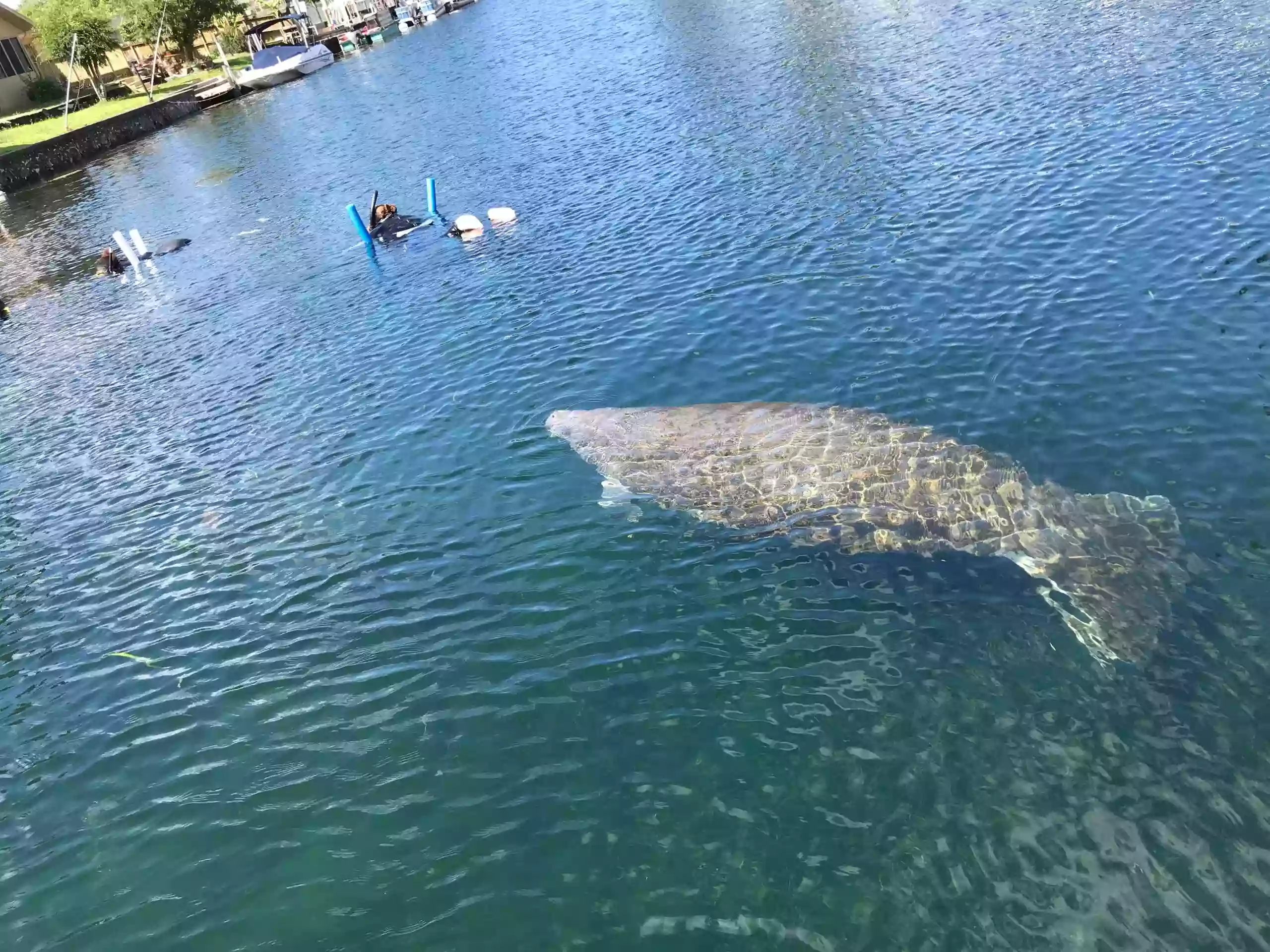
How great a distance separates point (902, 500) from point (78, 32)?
8788cm

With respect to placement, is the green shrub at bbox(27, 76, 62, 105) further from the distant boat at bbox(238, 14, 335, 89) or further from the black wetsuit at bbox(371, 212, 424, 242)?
the black wetsuit at bbox(371, 212, 424, 242)

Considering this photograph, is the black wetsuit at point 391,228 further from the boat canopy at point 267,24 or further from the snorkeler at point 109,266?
the boat canopy at point 267,24

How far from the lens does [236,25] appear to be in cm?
9775

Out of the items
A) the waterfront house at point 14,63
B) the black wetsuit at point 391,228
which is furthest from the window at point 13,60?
the black wetsuit at point 391,228

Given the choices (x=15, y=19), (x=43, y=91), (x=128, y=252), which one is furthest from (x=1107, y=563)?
(x=15, y=19)

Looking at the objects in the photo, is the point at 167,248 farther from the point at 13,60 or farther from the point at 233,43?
the point at 233,43

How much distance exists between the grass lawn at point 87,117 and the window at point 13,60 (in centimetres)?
659

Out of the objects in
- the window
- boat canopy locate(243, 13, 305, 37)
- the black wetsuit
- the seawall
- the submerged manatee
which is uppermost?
the window

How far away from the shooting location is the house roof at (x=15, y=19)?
2849 inches

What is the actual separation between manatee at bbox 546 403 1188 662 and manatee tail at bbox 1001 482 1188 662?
1cm

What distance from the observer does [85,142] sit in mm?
59406

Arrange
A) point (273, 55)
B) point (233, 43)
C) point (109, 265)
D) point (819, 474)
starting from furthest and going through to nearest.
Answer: point (233, 43) < point (273, 55) < point (109, 265) < point (819, 474)

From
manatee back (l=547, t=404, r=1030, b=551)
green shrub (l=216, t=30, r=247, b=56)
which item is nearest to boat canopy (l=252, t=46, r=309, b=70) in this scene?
green shrub (l=216, t=30, r=247, b=56)

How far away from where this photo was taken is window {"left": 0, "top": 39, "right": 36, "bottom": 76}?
72250 millimetres
